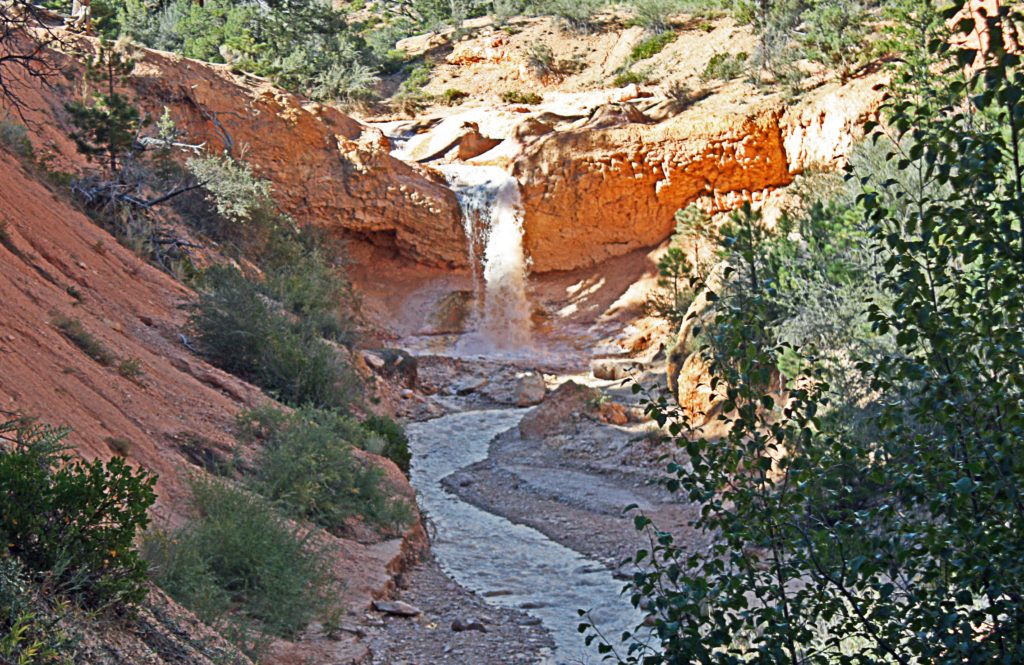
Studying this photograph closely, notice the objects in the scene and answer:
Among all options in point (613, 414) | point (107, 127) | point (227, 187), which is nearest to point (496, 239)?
point (227, 187)

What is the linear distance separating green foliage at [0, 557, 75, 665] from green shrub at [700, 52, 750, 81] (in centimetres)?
3204

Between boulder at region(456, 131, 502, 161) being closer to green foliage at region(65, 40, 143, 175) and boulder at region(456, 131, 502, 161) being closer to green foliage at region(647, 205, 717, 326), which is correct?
green foliage at region(647, 205, 717, 326)

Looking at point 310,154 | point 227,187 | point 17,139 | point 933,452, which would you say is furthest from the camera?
point 310,154

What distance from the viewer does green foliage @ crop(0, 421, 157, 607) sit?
13.6 feet

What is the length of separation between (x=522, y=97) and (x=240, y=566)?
116ft

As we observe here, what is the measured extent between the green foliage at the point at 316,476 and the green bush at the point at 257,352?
2.09 meters

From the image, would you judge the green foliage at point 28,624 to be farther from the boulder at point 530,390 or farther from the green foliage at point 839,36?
the green foliage at point 839,36

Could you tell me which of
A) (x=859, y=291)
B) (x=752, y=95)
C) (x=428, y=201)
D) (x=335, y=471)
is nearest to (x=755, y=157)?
(x=752, y=95)

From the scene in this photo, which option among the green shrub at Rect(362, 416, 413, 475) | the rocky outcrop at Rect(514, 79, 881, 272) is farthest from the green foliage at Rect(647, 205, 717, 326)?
the green shrub at Rect(362, 416, 413, 475)

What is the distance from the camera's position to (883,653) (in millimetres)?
3385

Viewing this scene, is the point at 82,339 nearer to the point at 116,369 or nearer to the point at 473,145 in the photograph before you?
the point at 116,369

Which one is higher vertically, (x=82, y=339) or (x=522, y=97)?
(x=522, y=97)

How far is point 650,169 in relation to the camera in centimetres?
3112

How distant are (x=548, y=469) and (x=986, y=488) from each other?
13566 millimetres
